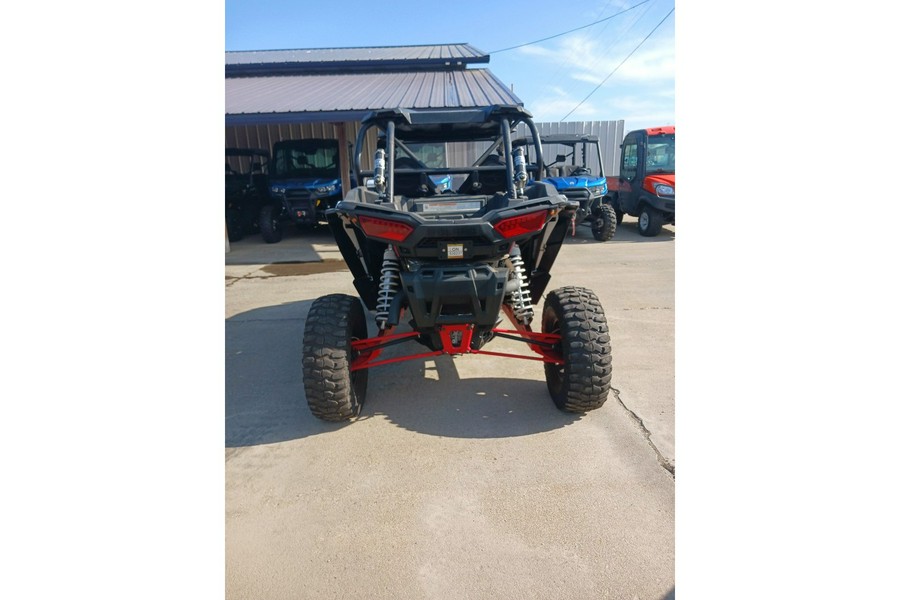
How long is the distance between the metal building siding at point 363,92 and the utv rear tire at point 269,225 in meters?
2.21

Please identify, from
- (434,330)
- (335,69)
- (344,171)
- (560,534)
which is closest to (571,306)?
(434,330)

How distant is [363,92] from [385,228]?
12.3 meters

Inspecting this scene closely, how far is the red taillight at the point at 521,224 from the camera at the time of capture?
2701mm

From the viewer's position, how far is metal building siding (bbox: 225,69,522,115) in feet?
37.8

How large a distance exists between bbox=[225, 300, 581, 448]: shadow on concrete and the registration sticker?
111cm

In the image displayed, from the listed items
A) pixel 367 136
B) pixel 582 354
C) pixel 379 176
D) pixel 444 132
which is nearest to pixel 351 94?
pixel 367 136

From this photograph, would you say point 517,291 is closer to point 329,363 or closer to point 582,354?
→ point 582,354

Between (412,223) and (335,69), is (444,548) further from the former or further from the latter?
(335,69)

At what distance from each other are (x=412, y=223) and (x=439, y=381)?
1.52 m

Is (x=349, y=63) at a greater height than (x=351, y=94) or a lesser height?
greater

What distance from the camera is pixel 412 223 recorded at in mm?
2656

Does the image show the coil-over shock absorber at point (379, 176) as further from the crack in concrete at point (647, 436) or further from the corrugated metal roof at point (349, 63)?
the corrugated metal roof at point (349, 63)

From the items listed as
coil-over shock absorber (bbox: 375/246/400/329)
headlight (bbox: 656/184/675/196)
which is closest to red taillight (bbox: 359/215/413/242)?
coil-over shock absorber (bbox: 375/246/400/329)

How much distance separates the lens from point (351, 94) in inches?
523
